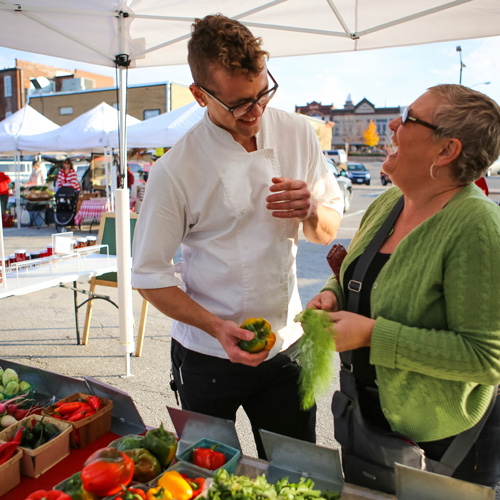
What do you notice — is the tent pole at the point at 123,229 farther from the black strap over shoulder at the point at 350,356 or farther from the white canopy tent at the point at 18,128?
the white canopy tent at the point at 18,128

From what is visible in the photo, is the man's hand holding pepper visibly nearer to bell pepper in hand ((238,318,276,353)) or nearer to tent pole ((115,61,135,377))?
bell pepper in hand ((238,318,276,353))

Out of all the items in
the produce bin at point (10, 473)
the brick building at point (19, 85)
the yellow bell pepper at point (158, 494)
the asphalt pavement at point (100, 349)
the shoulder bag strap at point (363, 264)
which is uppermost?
the brick building at point (19, 85)

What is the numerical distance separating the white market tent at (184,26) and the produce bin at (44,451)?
190 cm

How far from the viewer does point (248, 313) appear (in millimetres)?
1786

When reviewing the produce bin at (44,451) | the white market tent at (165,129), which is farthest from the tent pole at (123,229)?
the white market tent at (165,129)

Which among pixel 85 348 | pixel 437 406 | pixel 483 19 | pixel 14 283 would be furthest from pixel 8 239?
pixel 437 406

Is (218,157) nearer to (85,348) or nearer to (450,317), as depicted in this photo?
(450,317)

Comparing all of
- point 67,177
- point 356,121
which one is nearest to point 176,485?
point 67,177

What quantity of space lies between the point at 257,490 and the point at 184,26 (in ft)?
10.9

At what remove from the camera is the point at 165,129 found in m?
10.2

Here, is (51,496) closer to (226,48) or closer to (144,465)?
(144,465)

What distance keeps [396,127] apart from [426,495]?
43.9 inches

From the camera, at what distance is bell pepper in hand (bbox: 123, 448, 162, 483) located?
61.5 inches

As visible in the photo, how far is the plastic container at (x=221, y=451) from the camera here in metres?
1.61
